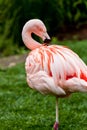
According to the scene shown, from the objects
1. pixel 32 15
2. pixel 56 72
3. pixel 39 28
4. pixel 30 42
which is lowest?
pixel 32 15

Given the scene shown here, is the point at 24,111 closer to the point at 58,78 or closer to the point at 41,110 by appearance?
the point at 41,110

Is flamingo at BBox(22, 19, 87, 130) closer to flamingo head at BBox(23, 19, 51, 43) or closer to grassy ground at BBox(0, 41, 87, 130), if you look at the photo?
flamingo head at BBox(23, 19, 51, 43)

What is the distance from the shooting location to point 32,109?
6.40m

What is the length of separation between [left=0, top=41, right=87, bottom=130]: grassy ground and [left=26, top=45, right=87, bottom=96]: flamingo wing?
2.56 feet

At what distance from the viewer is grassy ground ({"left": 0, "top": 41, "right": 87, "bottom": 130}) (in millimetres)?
5618

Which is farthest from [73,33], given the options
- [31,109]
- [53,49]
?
[53,49]

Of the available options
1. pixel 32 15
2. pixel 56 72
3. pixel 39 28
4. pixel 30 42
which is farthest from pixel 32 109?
pixel 32 15

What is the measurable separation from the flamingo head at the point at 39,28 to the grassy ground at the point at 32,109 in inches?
35.2

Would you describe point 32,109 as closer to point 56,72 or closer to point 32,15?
point 56,72

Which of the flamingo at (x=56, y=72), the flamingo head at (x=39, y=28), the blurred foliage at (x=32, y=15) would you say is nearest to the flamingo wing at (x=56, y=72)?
the flamingo at (x=56, y=72)

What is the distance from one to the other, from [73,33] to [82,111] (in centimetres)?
735

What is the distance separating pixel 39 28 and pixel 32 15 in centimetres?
769

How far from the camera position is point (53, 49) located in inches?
199

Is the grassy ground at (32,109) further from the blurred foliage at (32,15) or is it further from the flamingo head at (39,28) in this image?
the blurred foliage at (32,15)
